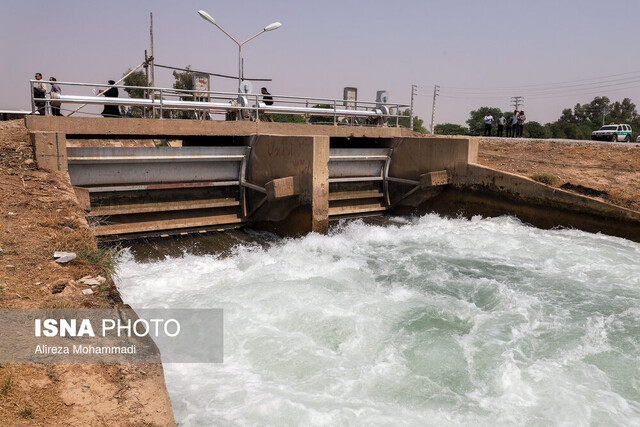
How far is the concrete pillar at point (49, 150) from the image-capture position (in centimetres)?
933

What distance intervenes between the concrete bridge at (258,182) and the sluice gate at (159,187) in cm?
3

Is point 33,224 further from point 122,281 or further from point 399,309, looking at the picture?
point 399,309

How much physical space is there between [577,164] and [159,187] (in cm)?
1322

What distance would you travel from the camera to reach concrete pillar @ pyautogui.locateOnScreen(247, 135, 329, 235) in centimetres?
1146

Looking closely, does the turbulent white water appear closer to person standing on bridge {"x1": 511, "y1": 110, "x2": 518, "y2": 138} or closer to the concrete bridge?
the concrete bridge

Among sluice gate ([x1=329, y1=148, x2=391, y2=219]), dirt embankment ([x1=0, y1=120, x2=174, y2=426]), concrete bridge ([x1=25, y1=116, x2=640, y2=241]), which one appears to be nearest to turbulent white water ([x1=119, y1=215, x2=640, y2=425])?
dirt embankment ([x1=0, y1=120, x2=174, y2=426])

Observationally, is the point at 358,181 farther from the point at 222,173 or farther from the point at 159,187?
the point at 159,187

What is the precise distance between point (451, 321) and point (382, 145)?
32.8 ft

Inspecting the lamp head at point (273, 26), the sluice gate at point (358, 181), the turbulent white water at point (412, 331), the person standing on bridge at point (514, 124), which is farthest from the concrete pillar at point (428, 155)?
the person standing on bridge at point (514, 124)

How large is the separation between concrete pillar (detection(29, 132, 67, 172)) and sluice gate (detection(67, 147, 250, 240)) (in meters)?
0.88

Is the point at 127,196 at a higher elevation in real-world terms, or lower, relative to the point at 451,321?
higher

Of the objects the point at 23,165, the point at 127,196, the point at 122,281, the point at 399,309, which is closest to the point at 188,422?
the point at 399,309

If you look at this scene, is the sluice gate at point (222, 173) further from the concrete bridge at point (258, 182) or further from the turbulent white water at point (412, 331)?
the turbulent white water at point (412, 331)

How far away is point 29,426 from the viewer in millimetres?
3248
